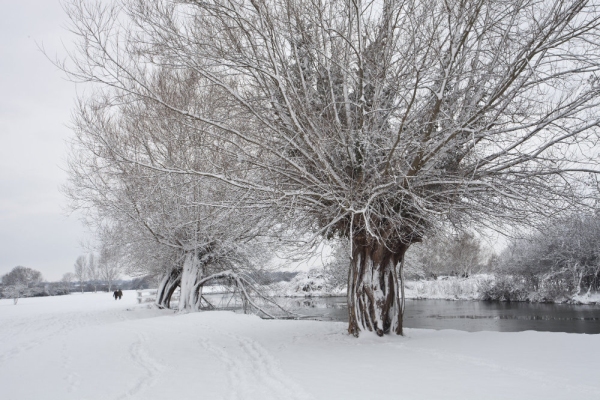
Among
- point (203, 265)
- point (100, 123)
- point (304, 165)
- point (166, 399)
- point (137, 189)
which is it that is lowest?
point (166, 399)

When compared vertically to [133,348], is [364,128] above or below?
above

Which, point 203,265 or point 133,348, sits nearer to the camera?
point 133,348

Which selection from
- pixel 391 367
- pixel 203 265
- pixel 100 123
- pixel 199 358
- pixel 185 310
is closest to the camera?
pixel 391 367

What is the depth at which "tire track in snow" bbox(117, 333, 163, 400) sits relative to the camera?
4.85 metres

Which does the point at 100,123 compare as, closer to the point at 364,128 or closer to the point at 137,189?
the point at 137,189

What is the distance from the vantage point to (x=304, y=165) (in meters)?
8.26

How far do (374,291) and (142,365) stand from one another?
440 centimetres

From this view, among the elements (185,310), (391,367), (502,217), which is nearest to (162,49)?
(391,367)

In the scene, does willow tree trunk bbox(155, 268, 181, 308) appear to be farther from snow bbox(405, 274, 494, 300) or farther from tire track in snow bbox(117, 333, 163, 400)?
snow bbox(405, 274, 494, 300)

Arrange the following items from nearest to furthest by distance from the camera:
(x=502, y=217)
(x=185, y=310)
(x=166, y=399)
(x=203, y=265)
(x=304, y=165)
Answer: (x=166, y=399) → (x=502, y=217) → (x=304, y=165) → (x=185, y=310) → (x=203, y=265)

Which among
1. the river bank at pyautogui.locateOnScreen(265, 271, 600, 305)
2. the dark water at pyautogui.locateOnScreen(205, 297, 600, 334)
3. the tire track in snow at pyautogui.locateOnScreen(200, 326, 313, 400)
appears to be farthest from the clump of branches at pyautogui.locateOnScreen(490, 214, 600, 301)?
the tire track in snow at pyautogui.locateOnScreen(200, 326, 313, 400)

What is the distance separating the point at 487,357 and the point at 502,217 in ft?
9.18

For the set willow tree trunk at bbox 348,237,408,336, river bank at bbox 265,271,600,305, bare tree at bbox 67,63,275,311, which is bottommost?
river bank at bbox 265,271,600,305

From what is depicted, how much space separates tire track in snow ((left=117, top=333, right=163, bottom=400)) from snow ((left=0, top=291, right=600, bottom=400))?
15 mm
